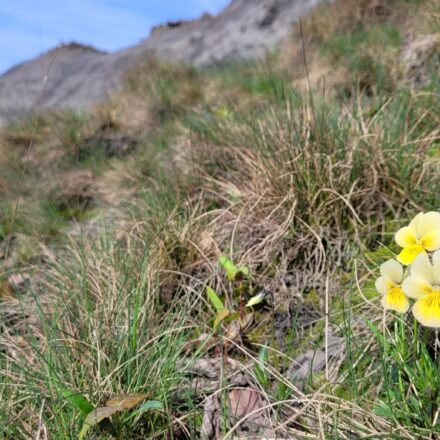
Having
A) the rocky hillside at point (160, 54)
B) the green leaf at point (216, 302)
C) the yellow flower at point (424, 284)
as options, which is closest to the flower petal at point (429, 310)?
the yellow flower at point (424, 284)

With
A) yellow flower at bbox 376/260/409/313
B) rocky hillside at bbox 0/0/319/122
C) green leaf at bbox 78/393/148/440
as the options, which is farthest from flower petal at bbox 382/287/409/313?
rocky hillside at bbox 0/0/319/122

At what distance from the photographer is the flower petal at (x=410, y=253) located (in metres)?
1.09

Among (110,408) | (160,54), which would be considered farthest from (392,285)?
(160,54)

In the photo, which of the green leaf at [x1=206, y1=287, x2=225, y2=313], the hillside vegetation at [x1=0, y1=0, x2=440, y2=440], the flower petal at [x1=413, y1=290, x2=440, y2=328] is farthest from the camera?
the green leaf at [x1=206, y1=287, x2=225, y2=313]

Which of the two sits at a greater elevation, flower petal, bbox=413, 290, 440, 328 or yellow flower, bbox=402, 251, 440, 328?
yellow flower, bbox=402, 251, 440, 328

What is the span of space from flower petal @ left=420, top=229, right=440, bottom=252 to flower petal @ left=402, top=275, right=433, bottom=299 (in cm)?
11

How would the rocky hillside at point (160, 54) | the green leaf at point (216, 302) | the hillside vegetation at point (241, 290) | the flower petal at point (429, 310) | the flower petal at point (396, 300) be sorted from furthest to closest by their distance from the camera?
the rocky hillside at point (160, 54) → the green leaf at point (216, 302) → the hillside vegetation at point (241, 290) → the flower petal at point (396, 300) → the flower petal at point (429, 310)

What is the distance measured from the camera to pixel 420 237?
1.12 metres

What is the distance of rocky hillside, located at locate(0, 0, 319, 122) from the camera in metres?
9.34

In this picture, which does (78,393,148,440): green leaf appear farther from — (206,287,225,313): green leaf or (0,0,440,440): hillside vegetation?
(206,287,225,313): green leaf

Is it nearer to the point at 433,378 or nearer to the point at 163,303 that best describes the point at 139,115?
the point at 163,303

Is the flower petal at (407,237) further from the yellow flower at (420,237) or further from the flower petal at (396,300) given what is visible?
the flower petal at (396,300)

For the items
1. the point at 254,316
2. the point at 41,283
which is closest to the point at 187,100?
the point at 41,283

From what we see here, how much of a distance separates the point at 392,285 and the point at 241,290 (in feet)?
2.49
